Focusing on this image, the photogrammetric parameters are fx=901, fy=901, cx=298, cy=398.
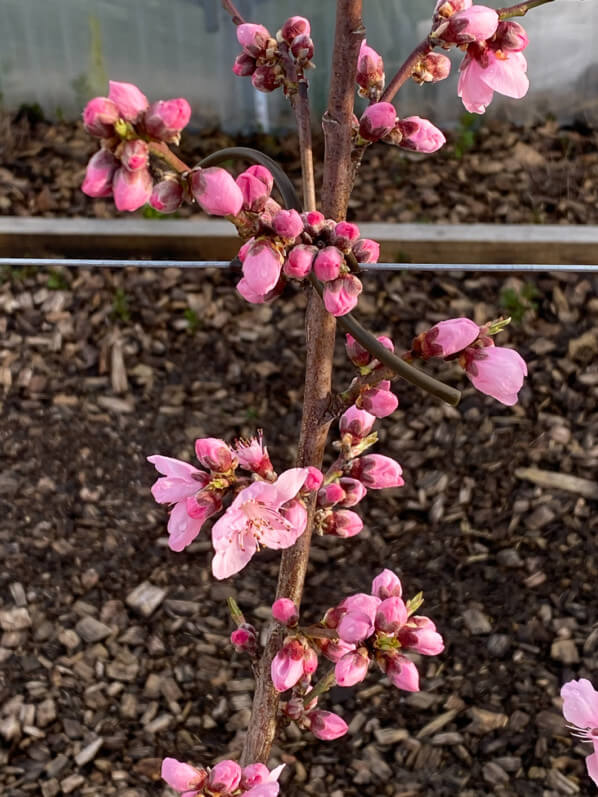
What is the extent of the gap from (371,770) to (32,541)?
2.96 ft

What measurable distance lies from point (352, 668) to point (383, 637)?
4 cm

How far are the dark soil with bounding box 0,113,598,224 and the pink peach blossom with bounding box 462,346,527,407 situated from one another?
6.07ft

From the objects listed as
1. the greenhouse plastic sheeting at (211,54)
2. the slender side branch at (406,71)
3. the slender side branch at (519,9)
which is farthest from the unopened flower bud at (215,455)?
the greenhouse plastic sheeting at (211,54)

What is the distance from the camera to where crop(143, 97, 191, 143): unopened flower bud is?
2.04 feet

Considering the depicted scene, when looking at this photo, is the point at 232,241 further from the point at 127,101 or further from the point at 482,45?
the point at 127,101

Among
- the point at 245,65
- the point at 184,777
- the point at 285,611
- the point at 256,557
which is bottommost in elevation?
the point at 256,557

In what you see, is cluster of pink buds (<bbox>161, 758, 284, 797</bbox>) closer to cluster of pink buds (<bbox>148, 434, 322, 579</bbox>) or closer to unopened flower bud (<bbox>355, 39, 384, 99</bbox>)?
cluster of pink buds (<bbox>148, 434, 322, 579</bbox>)

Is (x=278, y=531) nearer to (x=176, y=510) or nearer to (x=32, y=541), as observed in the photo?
(x=176, y=510)

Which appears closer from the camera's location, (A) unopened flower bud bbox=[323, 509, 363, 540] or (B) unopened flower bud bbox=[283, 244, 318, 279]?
(B) unopened flower bud bbox=[283, 244, 318, 279]

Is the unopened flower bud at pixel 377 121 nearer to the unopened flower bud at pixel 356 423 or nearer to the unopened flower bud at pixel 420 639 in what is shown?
the unopened flower bud at pixel 356 423

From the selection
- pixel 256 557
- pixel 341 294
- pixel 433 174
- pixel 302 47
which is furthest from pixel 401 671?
pixel 433 174

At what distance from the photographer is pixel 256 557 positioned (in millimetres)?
2031

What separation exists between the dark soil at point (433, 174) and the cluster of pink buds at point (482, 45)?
1792mm

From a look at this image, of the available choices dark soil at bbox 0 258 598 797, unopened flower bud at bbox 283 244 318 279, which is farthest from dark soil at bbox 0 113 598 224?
unopened flower bud at bbox 283 244 318 279
